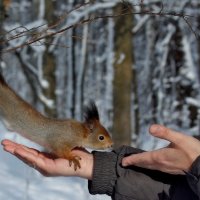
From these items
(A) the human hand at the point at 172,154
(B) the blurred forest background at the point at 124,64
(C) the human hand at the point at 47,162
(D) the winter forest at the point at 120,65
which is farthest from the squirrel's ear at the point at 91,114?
(B) the blurred forest background at the point at 124,64

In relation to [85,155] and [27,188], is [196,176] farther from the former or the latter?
[27,188]

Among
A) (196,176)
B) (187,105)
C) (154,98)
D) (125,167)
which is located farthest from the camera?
(154,98)

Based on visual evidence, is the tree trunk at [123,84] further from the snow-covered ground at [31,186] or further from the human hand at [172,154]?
the human hand at [172,154]

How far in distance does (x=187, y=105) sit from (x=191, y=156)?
938 centimetres

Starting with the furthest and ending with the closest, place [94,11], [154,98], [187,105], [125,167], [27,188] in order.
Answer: [154,98] → [187,105] → [94,11] → [27,188] → [125,167]

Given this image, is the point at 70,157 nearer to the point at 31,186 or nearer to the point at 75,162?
the point at 75,162

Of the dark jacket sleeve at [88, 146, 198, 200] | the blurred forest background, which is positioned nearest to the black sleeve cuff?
the dark jacket sleeve at [88, 146, 198, 200]

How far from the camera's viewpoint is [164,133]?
5.74ft

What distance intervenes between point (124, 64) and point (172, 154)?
598cm

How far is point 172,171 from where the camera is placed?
6.34 ft

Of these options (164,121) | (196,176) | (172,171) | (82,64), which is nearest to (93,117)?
(172,171)

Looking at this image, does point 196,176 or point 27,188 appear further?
point 27,188

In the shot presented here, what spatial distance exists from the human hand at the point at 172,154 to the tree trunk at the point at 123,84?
5.78 meters

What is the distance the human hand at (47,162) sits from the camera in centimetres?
199
